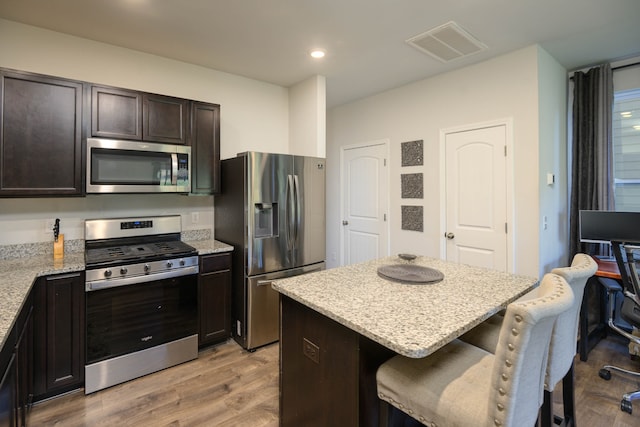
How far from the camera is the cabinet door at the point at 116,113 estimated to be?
239cm

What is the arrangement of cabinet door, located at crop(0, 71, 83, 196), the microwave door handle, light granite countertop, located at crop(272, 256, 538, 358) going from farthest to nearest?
the microwave door handle < cabinet door, located at crop(0, 71, 83, 196) < light granite countertop, located at crop(272, 256, 538, 358)

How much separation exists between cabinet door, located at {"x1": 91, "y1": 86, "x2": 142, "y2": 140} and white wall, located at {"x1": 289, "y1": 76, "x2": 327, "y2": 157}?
1660mm

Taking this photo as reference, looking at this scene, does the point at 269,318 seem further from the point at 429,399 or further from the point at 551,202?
the point at 551,202

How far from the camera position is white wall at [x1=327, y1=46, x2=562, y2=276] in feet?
9.26

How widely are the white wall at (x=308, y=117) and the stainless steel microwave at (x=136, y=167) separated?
1.32m

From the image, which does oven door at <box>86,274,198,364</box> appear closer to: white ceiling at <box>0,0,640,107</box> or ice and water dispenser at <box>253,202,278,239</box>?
ice and water dispenser at <box>253,202,278,239</box>

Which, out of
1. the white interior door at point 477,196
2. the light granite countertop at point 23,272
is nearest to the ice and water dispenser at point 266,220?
the light granite countertop at point 23,272

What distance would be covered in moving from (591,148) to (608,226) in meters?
0.81

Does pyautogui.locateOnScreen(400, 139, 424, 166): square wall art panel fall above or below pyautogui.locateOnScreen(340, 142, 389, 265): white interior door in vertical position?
above

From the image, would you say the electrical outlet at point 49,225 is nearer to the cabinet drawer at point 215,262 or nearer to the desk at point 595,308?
the cabinet drawer at point 215,262

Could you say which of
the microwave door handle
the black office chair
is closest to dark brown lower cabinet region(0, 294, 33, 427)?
the microwave door handle

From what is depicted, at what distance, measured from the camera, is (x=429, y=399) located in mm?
1115

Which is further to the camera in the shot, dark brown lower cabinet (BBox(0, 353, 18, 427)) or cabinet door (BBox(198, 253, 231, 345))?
cabinet door (BBox(198, 253, 231, 345))

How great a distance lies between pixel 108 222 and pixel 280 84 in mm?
2335
